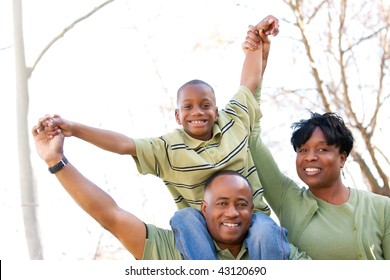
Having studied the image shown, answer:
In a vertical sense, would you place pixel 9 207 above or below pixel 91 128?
above

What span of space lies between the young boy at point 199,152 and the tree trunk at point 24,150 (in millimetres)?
2942

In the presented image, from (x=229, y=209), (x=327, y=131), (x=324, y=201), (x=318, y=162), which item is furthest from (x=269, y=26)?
(x=229, y=209)

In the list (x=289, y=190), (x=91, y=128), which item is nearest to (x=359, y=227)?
(x=289, y=190)

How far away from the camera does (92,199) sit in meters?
2.54

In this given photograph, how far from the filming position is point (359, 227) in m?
2.77

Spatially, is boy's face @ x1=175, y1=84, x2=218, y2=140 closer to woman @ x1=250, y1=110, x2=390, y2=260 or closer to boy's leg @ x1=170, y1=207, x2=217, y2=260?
woman @ x1=250, y1=110, x2=390, y2=260

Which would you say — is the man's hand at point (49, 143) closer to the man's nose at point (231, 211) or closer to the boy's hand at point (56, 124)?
the boy's hand at point (56, 124)

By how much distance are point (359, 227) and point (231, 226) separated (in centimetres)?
56

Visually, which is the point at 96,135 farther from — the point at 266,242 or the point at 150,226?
the point at 266,242

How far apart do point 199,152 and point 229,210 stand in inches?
Result: 14.2

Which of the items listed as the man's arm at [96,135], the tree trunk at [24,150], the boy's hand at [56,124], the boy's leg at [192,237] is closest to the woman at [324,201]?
the boy's leg at [192,237]

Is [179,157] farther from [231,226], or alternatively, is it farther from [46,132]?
[46,132]

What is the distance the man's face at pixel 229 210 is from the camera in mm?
2648

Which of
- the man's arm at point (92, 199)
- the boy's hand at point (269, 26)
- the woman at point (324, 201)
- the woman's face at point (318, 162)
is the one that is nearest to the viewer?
the man's arm at point (92, 199)
